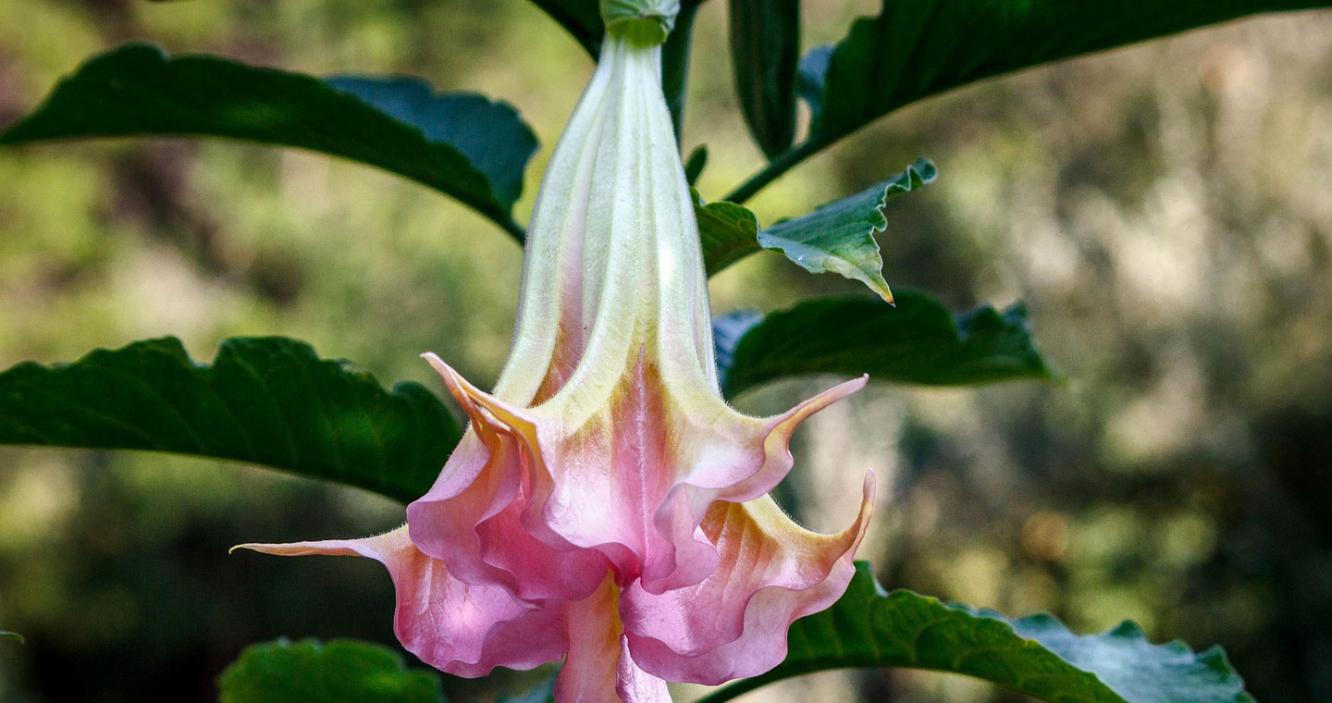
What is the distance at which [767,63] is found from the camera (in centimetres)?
55

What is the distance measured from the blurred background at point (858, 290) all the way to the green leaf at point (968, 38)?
2.89 metres

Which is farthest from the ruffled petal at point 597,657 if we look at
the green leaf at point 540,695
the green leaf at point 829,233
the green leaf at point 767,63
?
the green leaf at point 767,63

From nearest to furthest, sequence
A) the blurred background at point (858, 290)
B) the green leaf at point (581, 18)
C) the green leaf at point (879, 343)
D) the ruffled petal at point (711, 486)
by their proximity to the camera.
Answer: the ruffled petal at point (711, 486)
the green leaf at point (581, 18)
the green leaf at point (879, 343)
the blurred background at point (858, 290)

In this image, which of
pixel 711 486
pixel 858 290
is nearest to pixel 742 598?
pixel 711 486

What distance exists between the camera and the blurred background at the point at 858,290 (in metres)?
3.34

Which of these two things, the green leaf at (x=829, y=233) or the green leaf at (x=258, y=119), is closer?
the green leaf at (x=829, y=233)

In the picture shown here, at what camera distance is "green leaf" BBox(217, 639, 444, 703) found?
0.64 metres

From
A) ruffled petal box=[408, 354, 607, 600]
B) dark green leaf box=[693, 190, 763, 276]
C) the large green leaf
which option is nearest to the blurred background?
the large green leaf

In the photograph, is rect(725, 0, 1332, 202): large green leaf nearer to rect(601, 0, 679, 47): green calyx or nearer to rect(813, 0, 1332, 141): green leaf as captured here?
rect(813, 0, 1332, 141): green leaf

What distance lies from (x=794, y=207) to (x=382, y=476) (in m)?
3.35

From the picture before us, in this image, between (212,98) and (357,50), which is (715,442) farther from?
(357,50)

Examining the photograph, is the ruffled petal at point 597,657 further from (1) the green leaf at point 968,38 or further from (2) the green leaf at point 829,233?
(1) the green leaf at point 968,38

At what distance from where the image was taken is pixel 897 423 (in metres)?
3.78

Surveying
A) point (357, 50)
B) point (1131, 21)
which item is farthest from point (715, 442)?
point (357, 50)
